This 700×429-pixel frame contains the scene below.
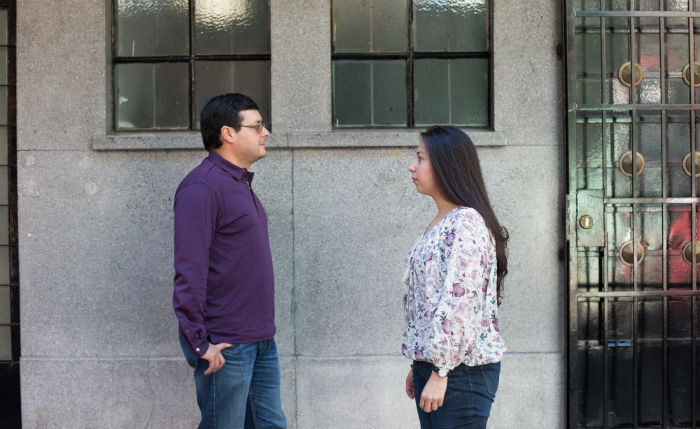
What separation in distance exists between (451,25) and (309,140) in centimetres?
135

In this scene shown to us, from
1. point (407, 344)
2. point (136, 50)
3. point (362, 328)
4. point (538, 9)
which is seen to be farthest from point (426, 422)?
point (136, 50)

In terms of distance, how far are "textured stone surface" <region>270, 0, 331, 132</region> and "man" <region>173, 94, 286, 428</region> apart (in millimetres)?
1213

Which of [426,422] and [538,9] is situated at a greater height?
[538,9]

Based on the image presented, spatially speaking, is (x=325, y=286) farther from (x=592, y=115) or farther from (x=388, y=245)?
(x=592, y=115)

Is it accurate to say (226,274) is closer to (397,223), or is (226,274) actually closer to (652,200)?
(397,223)

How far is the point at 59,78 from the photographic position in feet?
16.2

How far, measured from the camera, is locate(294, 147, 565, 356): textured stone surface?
4871 mm

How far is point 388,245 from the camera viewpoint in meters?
4.89

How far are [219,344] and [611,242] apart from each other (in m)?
2.92

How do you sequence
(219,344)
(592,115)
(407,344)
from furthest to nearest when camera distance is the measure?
(592,115) → (219,344) → (407,344)

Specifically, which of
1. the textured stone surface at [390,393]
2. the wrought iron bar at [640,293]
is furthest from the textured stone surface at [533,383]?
the wrought iron bar at [640,293]

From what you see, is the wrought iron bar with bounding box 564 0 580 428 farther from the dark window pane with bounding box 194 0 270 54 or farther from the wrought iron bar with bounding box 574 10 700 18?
the dark window pane with bounding box 194 0 270 54

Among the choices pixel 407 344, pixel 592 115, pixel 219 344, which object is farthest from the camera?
pixel 592 115

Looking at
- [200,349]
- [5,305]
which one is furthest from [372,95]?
[5,305]
